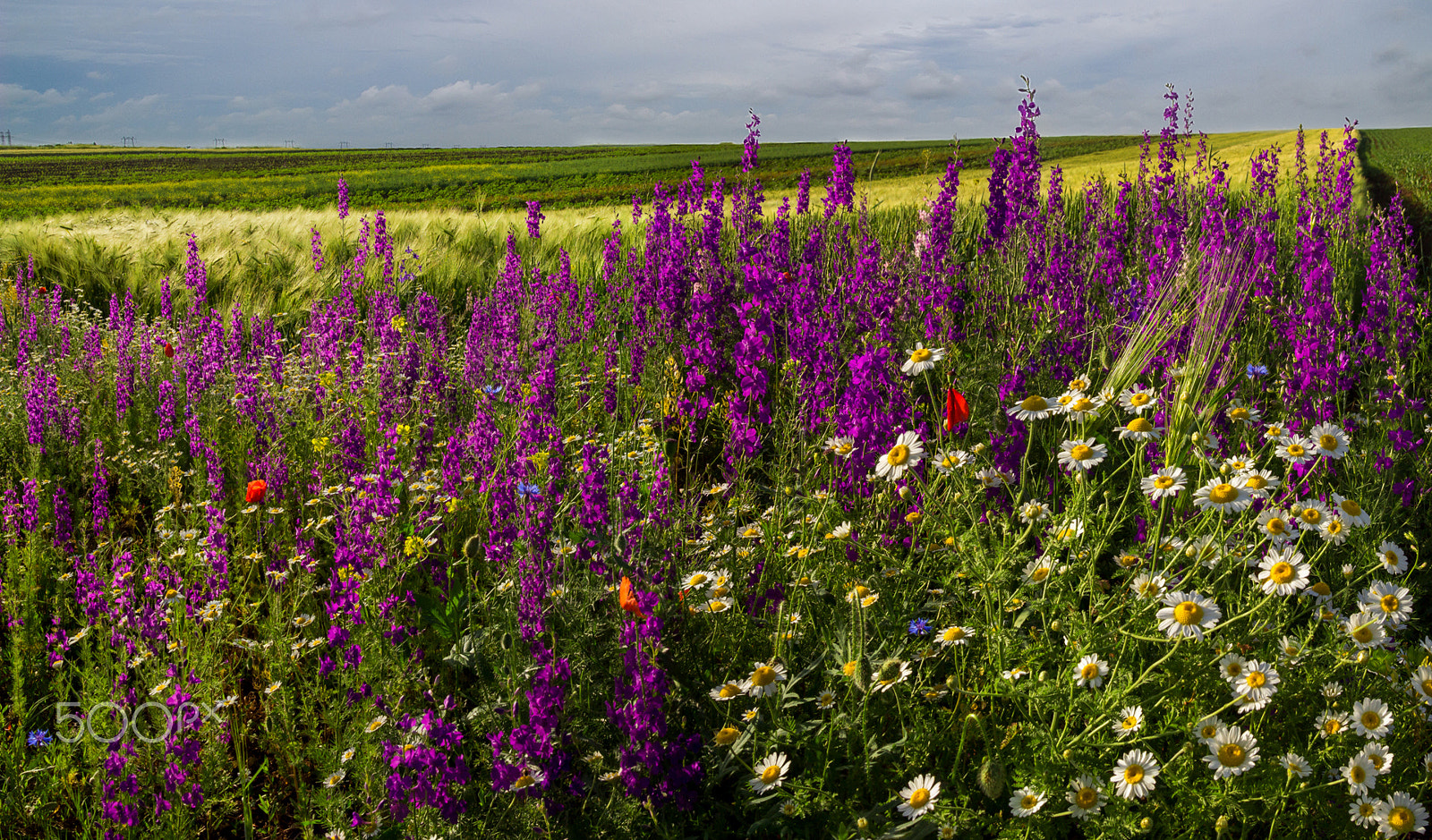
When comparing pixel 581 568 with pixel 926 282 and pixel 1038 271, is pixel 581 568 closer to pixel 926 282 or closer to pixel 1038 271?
pixel 926 282

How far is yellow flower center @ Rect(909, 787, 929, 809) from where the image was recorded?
148cm

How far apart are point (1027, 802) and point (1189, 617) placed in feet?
1.46

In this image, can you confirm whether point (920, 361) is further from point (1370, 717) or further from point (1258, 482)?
point (1370, 717)

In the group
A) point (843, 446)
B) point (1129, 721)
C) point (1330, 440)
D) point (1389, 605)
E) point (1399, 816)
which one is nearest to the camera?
point (1399, 816)

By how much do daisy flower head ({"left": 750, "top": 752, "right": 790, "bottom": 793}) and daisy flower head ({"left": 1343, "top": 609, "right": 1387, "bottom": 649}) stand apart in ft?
3.63

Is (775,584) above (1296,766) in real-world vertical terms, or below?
above

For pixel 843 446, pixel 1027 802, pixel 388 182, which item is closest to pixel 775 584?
pixel 843 446

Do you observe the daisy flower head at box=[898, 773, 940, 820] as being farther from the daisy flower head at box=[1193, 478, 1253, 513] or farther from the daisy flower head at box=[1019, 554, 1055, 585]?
the daisy flower head at box=[1193, 478, 1253, 513]

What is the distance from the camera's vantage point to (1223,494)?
1.59 metres

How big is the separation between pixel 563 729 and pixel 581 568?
0.59m

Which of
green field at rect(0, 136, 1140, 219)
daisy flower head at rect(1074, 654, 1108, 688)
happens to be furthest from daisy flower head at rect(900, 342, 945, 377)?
green field at rect(0, 136, 1140, 219)

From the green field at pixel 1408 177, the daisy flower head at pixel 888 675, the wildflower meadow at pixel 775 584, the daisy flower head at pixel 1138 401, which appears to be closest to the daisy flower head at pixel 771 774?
the wildflower meadow at pixel 775 584

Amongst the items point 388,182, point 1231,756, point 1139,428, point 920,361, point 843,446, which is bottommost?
point 1231,756

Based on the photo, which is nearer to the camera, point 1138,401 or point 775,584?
point 1138,401
